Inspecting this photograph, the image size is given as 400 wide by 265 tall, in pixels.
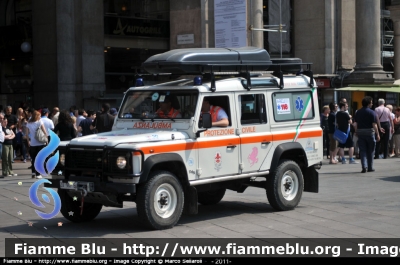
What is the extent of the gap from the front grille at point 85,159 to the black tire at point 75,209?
23.1 inches

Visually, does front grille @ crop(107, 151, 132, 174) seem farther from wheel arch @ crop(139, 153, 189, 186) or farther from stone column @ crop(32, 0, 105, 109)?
stone column @ crop(32, 0, 105, 109)

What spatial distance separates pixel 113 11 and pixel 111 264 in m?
21.4

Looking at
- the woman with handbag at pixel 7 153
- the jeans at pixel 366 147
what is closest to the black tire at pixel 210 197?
the jeans at pixel 366 147

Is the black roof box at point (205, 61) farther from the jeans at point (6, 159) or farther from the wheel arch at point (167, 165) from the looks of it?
the jeans at point (6, 159)

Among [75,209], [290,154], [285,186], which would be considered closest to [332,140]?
[290,154]

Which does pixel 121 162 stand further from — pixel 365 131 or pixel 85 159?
pixel 365 131

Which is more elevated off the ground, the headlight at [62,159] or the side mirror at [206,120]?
the side mirror at [206,120]

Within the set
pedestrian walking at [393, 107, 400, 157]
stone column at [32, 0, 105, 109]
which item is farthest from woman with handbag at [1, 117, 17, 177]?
pedestrian walking at [393, 107, 400, 157]

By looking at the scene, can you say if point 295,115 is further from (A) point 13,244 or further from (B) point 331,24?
(B) point 331,24

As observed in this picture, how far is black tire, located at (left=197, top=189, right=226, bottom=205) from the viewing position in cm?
1243

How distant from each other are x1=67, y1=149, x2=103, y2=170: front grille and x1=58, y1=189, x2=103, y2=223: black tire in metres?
0.59

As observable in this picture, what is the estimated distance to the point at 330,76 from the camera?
31.1 m

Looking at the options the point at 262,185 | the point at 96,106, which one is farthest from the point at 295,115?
the point at 96,106

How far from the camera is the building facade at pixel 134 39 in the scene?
24922 millimetres
